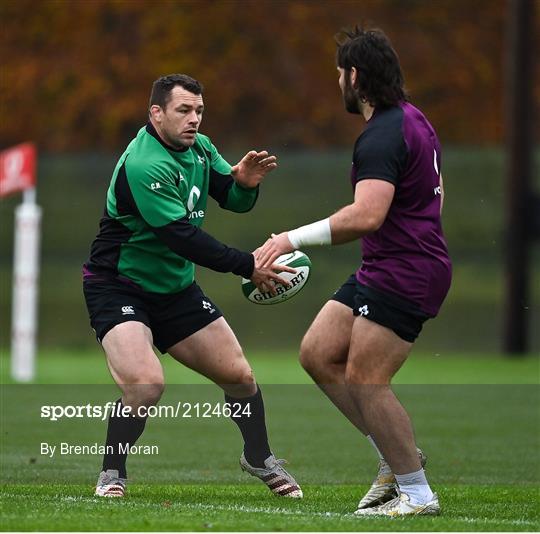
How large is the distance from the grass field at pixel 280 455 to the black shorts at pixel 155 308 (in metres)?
0.85

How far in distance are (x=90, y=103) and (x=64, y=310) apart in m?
6.89

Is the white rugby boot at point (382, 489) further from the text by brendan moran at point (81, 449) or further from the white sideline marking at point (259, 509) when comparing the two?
the text by brendan moran at point (81, 449)

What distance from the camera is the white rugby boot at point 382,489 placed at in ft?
23.1

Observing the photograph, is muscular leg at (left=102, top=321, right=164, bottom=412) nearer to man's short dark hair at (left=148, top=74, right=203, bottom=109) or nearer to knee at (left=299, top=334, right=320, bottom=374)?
knee at (left=299, top=334, right=320, bottom=374)

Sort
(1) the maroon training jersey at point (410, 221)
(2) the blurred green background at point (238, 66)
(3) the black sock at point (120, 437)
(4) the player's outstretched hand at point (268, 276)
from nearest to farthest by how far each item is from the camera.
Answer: (1) the maroon training jersey at point (410, 221) < (4) the player's outstretched hand at point (268, 276) < (3) the black sock at point (120, 437) < (2) the blurred green background at point (238, 66)

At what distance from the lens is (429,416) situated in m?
12.5

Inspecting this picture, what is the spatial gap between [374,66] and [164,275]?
1.69m

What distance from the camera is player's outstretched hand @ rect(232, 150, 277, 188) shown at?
25.6 ft

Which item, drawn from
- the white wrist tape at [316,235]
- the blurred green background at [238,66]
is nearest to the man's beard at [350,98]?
the white wrist tape at [316,235]

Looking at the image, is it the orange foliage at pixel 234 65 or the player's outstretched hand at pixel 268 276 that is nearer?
the player's outstretched hand at pixel 268 276

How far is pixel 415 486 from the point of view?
6719 mm

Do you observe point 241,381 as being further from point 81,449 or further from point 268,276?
point 81,449

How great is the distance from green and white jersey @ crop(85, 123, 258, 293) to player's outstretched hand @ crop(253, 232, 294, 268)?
236 millimetres

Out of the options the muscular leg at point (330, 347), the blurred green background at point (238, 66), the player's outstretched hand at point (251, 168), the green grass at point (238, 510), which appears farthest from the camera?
the blurred green background at point (238, 66)
